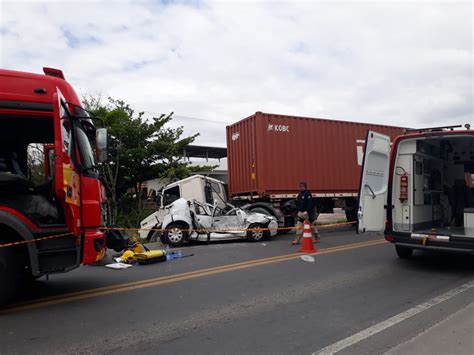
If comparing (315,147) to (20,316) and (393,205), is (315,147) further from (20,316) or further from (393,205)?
(20,316)

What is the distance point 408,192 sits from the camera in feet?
27.1

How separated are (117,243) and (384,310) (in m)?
3.88

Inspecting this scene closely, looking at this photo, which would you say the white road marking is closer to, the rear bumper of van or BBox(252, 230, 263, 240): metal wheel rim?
the rear bumper of van

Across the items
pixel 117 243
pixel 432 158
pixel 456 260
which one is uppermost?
pixel 432 158

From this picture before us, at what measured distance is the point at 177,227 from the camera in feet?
38.2

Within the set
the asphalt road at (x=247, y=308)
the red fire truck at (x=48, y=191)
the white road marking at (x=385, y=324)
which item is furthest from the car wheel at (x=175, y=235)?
the white road marking at (x=385, y=324)

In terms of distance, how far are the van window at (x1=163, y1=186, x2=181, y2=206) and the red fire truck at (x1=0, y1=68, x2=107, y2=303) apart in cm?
726

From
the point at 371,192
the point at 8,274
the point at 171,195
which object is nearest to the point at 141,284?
the point at 8,274

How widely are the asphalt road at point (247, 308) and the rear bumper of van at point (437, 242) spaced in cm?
45

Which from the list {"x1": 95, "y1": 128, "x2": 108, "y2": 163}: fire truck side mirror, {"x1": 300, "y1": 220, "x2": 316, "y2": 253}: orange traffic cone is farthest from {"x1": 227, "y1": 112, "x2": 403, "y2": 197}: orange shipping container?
{"x1": 95, "y1": 128, "x2": 108, "y2": 163}: fire truck side mirror

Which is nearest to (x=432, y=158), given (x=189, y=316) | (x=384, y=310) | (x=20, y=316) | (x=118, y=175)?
(x=384, y=310)

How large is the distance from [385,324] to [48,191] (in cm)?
444

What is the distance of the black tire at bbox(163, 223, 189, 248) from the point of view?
1159 centimetres

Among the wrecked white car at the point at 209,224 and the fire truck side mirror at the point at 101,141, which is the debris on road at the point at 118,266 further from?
the wrecked white car at the point at 209,224
